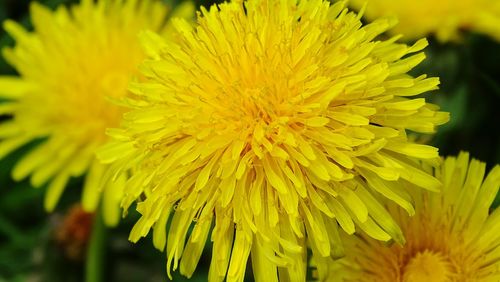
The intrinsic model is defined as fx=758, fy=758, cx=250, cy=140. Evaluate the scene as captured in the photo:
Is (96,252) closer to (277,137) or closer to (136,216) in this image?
(136,216)

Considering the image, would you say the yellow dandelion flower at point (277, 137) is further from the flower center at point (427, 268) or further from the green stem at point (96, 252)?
→ the green stem at point (96, 252)

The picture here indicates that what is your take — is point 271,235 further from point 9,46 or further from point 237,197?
point 9,46

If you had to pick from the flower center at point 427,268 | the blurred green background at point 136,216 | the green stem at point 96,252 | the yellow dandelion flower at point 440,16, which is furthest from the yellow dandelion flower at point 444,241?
the green stem at point 96,252

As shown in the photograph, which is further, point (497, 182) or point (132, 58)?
point (132, 58)

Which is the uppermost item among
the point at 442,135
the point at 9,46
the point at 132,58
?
the point at 9,46

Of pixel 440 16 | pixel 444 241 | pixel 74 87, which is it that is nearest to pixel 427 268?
pixel 444 241

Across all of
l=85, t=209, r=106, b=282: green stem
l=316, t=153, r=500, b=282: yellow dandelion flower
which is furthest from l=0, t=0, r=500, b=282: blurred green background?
l=316, t=153, r=500, b=282: yellow dandelion flower

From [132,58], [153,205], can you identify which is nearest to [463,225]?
[153,205]

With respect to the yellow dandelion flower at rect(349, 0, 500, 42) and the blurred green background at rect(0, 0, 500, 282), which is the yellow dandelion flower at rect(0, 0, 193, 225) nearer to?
the blurred green background at rect(0, 0, 500, 282)
